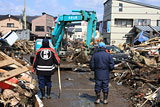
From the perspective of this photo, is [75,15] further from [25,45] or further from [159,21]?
[159,21]

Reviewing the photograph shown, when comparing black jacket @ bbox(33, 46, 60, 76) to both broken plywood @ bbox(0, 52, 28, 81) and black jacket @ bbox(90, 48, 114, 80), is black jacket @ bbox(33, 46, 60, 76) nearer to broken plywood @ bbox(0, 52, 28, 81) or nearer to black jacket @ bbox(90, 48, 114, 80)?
broken plywood @ bbox(0, 52, 28, 81)

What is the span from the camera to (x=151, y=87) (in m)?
6.45

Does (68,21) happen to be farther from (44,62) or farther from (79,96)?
(44,62)

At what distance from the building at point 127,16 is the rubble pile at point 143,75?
2217 cm

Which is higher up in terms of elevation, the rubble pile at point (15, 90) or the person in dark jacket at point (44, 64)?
the person in dark jacket at point (44, 64)

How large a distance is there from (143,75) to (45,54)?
4.13 metres

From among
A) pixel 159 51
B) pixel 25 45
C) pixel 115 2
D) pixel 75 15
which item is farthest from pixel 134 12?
pixel 159 51

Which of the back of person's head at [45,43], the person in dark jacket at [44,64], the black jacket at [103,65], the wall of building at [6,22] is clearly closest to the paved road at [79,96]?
the person in dark jacket at [44,64]

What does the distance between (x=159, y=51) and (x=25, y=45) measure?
20.0 metres

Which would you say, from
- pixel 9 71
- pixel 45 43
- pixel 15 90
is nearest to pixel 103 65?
pixel 45 43

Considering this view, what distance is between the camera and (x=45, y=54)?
586 centimetres

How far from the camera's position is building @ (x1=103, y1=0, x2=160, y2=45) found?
106 feet

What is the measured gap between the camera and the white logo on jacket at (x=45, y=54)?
5832mm

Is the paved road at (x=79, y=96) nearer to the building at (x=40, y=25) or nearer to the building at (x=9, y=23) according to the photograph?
the building at (x=9, y=23)
